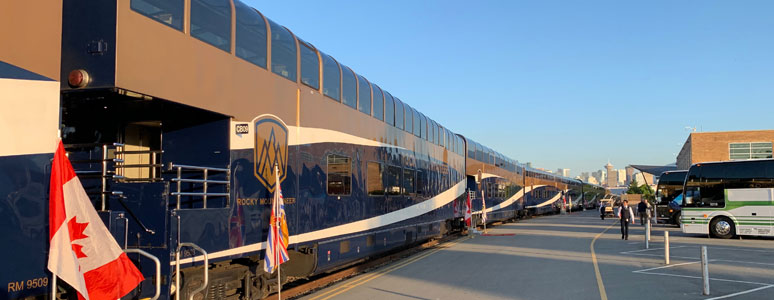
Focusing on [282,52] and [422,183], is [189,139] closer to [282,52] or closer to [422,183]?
[282,52]

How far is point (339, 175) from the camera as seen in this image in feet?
34.6

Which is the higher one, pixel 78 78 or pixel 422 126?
pixel 422 126

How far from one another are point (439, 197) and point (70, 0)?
540 inches

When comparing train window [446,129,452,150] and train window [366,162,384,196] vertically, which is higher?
train window [446,129,452,150]

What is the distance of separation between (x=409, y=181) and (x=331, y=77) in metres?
5.23

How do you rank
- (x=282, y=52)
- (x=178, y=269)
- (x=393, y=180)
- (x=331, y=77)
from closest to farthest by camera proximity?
(x=178, y=269) → (x=282, y=52) → (x=331, y=77) → (x=393, y=180)

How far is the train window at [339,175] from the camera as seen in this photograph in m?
10.2

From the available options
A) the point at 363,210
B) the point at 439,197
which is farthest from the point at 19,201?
the point at 439,197

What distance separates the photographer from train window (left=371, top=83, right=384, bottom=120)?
Answer: 1284 cm

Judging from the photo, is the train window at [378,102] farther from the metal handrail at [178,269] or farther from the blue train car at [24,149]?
the blue train car at [24,149]

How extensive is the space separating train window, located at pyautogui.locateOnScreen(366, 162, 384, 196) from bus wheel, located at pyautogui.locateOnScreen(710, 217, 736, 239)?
15032 millimetres

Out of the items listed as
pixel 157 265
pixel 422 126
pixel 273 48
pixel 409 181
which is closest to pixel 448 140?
pixel 422 126

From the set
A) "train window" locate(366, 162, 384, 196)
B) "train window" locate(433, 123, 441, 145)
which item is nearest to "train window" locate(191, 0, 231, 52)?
"train window" locate(366, 162, 384, 196)

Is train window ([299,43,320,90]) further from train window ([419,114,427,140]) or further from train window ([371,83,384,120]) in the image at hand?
train window ([419,114,427,140])
